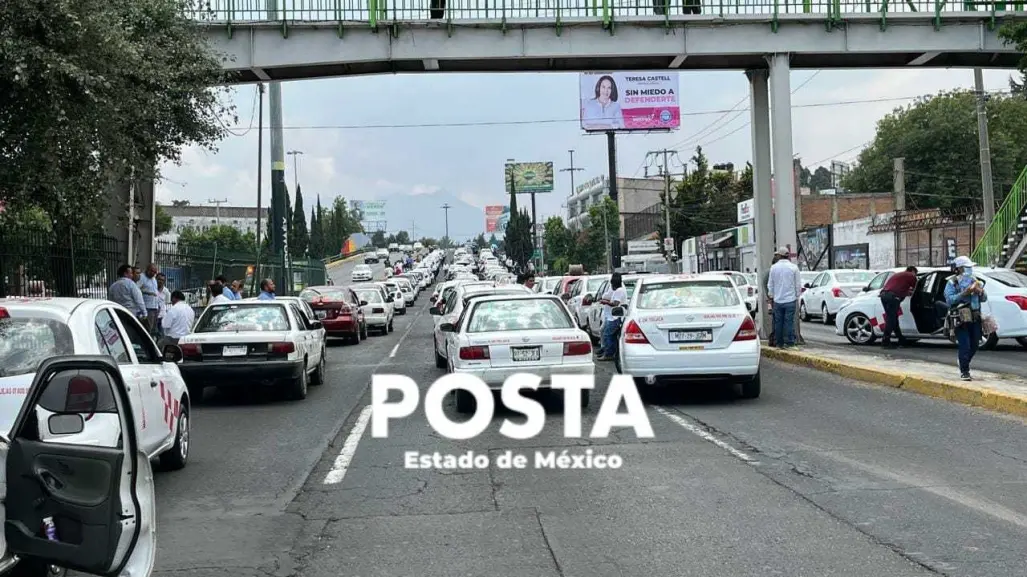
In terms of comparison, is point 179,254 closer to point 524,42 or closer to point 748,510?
point 524,42

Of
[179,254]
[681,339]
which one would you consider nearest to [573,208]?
[179,254]

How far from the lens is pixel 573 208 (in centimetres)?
16938

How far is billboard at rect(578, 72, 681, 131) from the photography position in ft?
233

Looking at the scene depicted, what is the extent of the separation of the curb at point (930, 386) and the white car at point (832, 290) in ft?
38.9

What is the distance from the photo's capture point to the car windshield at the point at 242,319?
14.1m

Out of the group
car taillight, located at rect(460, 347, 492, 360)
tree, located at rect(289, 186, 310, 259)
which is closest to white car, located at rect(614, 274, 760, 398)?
car taillight, located at rect(460, 347, 492, 360)

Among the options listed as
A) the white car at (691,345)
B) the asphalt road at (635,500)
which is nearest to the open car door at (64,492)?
the asphalt road at (635,500)

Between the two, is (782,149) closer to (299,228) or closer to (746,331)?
(746,331)

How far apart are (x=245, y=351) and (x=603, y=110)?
60.2m

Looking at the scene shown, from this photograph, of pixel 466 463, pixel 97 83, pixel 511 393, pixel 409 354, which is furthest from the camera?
pixel 409 354

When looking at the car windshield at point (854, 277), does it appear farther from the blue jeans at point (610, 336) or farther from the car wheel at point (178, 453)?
the car wheel at point (178, 453)

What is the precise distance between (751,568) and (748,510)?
140 cm

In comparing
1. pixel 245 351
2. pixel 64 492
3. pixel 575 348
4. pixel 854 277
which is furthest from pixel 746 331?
pixel 854 277

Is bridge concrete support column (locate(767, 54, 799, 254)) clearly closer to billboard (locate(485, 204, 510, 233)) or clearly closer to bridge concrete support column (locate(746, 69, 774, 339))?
bridge concrete support column (locate(746, 69, 774, 339))
